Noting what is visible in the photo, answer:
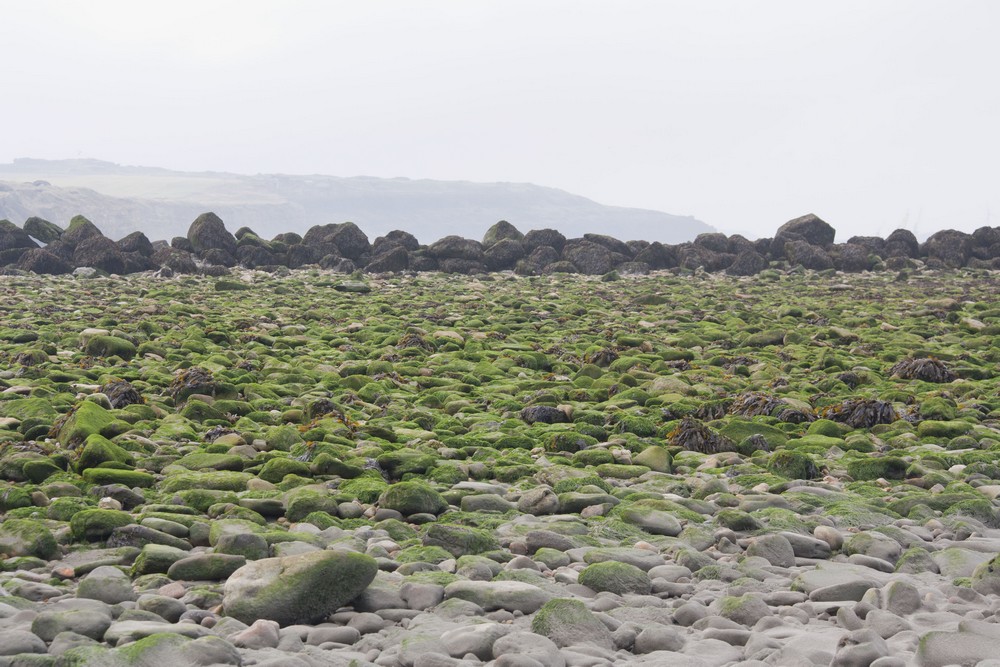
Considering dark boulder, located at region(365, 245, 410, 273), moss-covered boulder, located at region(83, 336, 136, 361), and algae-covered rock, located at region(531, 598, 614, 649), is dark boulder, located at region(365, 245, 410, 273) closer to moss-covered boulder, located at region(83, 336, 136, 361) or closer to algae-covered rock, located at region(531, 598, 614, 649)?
moss-covered boulder, located at region(83, 336, 136, 361)

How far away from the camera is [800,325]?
2516 cm

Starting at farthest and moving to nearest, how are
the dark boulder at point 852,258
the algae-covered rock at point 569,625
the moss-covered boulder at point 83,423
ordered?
1. the dark boulder at point 852,258
2. the moss-covered boulder at point 83,423
3. the algae-covered rock at point 569,625

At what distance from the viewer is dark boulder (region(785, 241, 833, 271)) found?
49031mm

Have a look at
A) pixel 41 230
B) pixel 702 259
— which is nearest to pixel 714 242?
pixel 702 259

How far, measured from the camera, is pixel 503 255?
49.0 meters

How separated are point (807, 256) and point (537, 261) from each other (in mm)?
14991

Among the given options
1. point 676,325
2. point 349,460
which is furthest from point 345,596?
point 676,325

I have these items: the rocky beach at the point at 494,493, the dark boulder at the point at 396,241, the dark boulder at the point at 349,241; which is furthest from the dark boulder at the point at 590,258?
the rocky beach at the point at 494,493

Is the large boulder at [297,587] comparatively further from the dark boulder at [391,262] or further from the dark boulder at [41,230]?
the dark boulder at [41,230]

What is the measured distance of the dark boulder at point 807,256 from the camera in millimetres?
49031

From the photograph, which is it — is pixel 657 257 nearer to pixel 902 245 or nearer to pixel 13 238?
pixel 902 245

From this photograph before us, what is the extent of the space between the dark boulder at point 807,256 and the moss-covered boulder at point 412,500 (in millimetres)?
43872

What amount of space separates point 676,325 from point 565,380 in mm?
9018

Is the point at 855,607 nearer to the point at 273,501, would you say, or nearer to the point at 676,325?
the point at 273,501
